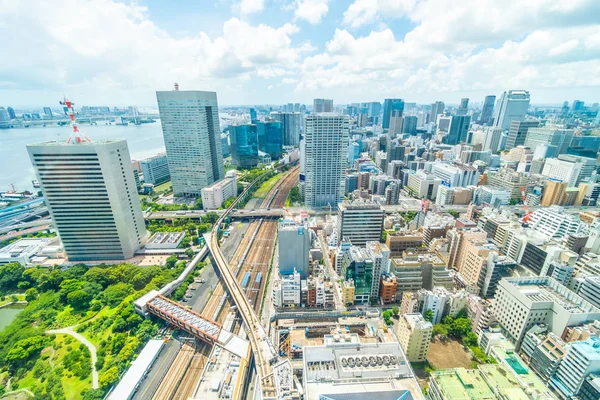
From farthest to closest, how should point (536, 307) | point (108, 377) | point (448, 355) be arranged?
point (448, 355) → point (536, 307) → point (108, 377)

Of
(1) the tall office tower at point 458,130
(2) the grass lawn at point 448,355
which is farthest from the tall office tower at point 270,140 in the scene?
(2) the grass lawn at point 448,355

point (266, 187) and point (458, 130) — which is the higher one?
point (458, 130)

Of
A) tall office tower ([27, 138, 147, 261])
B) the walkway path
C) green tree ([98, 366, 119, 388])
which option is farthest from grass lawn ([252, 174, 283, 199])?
green tree ([98, 366, 119, 388])

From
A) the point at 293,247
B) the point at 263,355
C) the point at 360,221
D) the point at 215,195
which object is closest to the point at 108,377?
the point at 263,355

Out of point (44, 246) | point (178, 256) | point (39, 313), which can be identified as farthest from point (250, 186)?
point (39, 313)

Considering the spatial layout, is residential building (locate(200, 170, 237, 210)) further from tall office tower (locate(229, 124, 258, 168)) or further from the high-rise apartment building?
tall office tower (locate(229, 124, 258, 168))

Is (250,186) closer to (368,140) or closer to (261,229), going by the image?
(261,229)

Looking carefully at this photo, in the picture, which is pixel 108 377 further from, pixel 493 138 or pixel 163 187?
pixel 493 138

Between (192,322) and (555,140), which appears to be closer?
(192,322)
